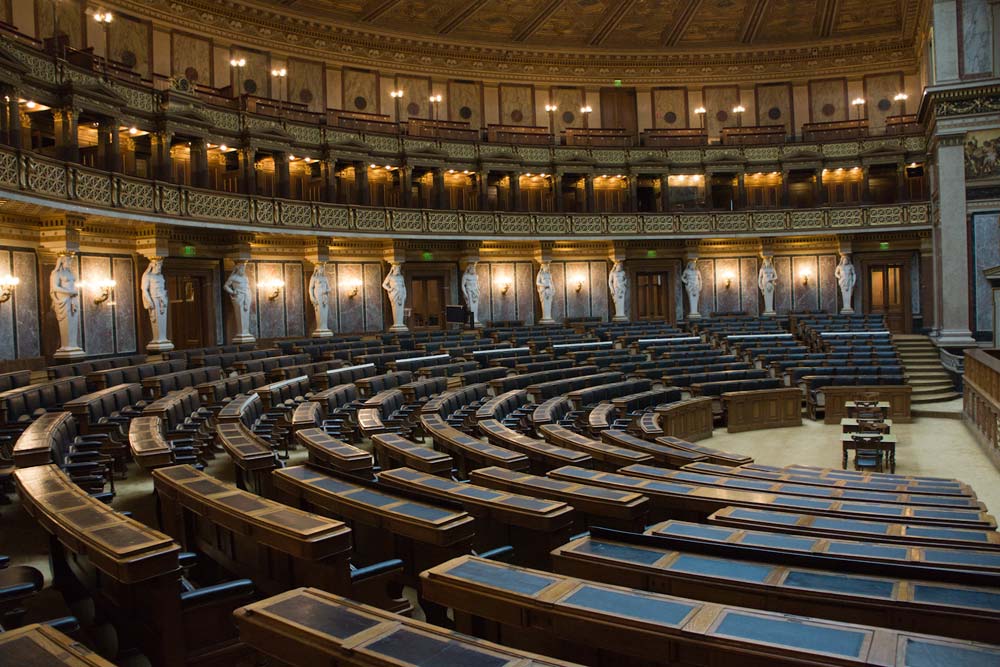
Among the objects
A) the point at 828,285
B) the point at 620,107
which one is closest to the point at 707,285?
the point at 828,285

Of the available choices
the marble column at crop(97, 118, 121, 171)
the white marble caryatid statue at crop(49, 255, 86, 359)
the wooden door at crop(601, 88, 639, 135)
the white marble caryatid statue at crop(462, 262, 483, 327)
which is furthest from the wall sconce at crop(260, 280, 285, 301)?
the wooden door at crop(601, 88, 639, 135)

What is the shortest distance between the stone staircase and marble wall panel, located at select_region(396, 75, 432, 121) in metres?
18.7

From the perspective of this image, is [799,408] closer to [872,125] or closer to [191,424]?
[191,424]

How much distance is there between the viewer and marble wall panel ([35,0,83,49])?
1980 centimetres

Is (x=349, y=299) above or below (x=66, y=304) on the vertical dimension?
above

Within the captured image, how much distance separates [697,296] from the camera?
96.2 ft

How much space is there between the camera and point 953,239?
21.5 m

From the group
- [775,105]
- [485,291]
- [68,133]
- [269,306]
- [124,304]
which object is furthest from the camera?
[775,105]

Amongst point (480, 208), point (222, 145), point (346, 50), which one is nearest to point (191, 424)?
point (222, 145)

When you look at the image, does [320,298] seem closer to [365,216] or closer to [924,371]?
[365,216]

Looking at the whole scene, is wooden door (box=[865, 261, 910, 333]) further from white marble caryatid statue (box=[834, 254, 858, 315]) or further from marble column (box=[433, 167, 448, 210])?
marble column (box=[433, 167, 448, 210])

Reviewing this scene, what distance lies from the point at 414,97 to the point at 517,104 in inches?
175

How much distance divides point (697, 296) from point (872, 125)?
10851 millimetres

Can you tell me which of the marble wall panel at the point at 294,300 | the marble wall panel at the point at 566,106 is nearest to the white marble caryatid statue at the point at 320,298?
the marble wall panel at the point at 294,300
